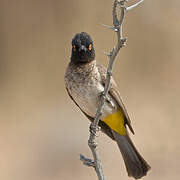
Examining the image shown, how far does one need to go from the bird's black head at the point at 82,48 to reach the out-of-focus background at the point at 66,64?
3.19 m

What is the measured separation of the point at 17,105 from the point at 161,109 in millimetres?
2199

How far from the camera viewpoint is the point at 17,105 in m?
7.28

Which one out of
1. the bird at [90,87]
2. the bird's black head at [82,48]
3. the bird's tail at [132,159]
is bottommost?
the bird's tail at [132,159]

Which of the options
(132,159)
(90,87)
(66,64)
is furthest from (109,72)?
(66,64)

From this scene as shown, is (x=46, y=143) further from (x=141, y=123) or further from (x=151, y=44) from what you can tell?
(x=151, y=44)

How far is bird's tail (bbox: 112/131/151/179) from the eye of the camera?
13.8 feet

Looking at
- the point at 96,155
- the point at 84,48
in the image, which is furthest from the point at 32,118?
the point at 96,155

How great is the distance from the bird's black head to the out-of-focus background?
3.19 meters

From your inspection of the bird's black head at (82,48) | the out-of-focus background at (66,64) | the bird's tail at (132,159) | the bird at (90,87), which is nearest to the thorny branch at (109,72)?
the bird at (90,87)

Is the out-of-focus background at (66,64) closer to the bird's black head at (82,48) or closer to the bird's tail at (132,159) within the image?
the bird's tail at (132,159)

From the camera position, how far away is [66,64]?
7379 mm

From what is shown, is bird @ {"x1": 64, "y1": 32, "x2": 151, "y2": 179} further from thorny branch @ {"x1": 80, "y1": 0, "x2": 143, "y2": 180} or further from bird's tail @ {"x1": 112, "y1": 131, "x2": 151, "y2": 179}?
thorny branch @ {"x1": 80, "y1": 0, "x2": 143, "y2": 180}

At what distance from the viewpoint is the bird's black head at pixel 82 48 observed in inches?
151

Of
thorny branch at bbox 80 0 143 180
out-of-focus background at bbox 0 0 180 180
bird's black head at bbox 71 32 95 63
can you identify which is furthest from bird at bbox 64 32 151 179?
out-of-focus background at bbox 0 0 180 180
